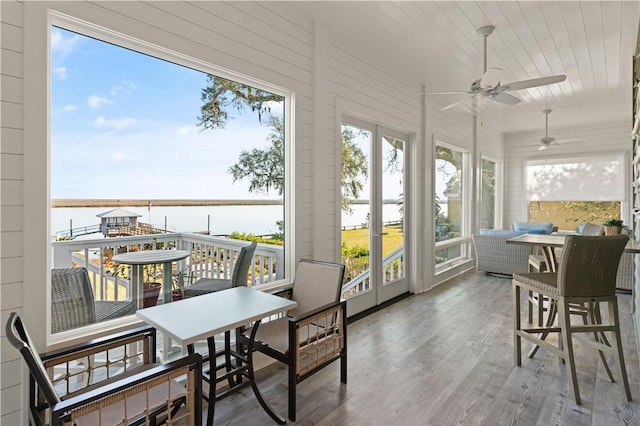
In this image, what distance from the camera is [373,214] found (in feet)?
14.1

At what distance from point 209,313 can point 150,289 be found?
26.7 inches

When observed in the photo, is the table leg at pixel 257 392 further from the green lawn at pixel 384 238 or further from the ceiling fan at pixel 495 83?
the ceiling fan at pixel 495 83

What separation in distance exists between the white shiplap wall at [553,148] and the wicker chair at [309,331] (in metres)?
6.58

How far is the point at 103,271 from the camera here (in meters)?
2.15

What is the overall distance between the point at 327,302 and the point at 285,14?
2492 mm

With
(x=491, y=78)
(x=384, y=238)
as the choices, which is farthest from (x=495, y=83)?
(x=384, y=238)

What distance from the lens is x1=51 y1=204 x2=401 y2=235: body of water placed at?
2.00 metres

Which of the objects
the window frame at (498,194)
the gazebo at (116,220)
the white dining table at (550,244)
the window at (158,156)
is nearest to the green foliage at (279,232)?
the window at (158,156)

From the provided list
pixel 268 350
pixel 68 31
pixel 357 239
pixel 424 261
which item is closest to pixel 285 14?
pixel 68 31

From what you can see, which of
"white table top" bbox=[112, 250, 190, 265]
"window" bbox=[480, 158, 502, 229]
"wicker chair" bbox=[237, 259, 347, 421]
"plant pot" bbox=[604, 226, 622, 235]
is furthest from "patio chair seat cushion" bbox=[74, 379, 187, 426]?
"window" bbox=[480, 158, 502, 229]

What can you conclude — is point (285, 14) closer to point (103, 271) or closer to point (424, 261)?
point (103, 271)

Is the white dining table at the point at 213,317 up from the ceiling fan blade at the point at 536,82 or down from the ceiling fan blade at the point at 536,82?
down

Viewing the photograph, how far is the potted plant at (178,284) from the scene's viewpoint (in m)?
2.49

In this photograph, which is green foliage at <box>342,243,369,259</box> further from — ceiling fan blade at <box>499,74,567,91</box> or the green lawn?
ceiling fan blade at <box>499,74,567,91</box>
